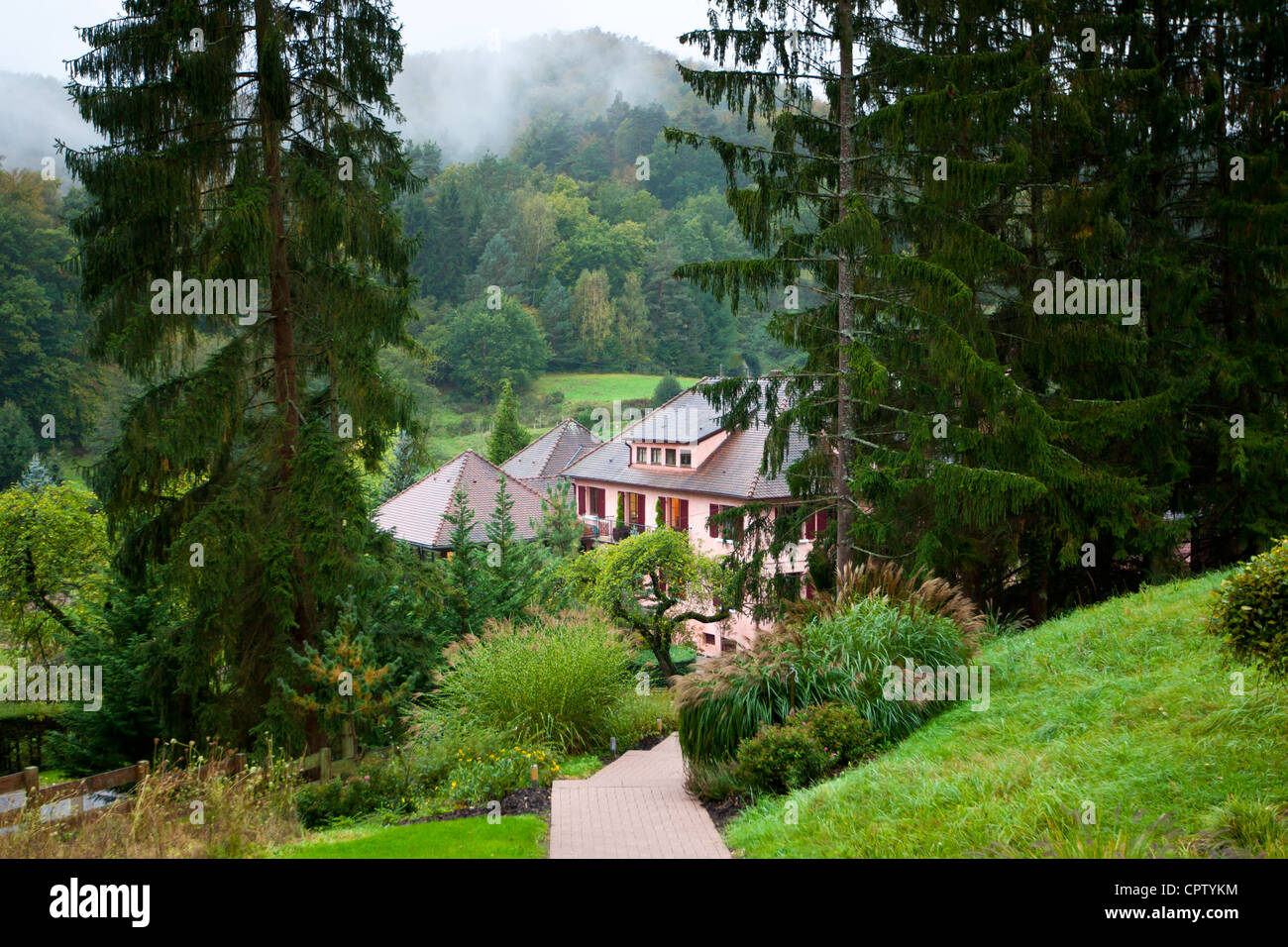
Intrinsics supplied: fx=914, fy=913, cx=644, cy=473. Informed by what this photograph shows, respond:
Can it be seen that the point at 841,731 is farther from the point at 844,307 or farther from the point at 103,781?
the point at 103,781

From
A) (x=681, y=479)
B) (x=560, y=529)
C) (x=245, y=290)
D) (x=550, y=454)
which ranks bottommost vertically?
(x=560, y=529)

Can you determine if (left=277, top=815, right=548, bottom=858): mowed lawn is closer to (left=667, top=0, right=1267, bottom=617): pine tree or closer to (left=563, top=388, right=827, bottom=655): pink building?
(left=667, top=0, right=1267, bottom=617): pine tree

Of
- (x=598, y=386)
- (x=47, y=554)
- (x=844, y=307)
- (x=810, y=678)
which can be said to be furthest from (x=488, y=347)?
(x=810, y=678)

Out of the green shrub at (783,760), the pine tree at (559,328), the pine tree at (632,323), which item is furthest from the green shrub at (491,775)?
the pine tree at (559,328)

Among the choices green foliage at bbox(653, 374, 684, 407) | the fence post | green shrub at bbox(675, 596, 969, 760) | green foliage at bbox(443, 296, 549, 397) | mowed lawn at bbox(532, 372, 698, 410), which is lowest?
the fence post

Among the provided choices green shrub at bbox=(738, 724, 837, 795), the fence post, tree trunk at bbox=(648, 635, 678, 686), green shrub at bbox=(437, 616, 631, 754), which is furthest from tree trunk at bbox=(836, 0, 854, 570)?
the fence post

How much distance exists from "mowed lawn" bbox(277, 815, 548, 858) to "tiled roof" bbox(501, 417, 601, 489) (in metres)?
39.5

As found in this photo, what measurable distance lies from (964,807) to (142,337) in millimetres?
11193

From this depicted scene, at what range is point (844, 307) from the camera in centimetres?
1348

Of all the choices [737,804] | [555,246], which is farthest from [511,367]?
[737,804]

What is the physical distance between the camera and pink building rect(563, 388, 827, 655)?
32844mm

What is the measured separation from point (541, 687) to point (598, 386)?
194ft

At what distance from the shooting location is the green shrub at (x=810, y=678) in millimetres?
9062
